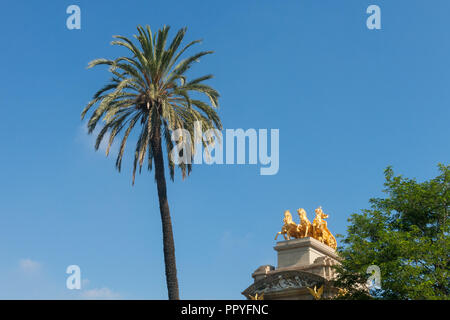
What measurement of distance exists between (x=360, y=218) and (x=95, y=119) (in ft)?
54.6

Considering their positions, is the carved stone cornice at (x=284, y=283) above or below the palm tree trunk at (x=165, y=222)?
below

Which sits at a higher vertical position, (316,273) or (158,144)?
(158,144)

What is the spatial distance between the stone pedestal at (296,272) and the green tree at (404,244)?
8.98ft

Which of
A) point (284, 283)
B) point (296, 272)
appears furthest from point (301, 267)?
point (284, 283)

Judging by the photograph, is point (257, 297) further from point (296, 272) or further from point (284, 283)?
point (296, 272)

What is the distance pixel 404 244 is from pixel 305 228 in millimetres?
13877

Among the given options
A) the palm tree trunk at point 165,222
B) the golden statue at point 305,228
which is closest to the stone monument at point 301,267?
the golden statue at point 305,228

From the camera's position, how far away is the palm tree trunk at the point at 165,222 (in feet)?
95.4

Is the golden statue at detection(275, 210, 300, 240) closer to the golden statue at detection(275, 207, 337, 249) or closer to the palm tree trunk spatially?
the golden statue at detection(275, 207, 337, 249)

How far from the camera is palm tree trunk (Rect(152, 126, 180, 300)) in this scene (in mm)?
29078

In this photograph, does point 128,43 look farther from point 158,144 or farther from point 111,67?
point 158,144

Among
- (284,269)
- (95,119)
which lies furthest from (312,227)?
(95,119)

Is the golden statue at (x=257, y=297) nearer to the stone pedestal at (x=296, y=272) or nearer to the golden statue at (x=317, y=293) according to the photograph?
the stone pedestal at (x=296, y=272)

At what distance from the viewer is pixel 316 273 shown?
38.9 meters
